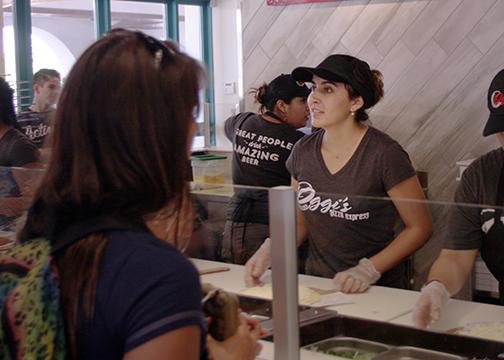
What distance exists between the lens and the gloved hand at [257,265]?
1.93 m

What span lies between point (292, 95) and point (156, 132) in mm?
2810

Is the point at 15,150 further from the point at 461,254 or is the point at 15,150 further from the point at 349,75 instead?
the point at 461,254

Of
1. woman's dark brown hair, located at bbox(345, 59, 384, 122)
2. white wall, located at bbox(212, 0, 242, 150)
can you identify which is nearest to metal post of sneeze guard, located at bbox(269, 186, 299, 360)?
woman's dark brown hair, located at bbox(345, 59, 384, 122)

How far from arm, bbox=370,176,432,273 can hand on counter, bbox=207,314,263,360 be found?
0.60 meters

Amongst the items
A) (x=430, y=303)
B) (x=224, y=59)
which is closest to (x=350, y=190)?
(x=430, y=303)

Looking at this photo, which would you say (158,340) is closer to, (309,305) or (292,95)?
(309,305)

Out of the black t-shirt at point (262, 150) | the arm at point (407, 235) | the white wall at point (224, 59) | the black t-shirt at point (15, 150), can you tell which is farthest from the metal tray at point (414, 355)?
the white wall at point (224, 59)

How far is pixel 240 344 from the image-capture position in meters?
1.33

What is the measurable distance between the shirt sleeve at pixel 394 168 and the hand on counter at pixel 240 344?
1.19 m

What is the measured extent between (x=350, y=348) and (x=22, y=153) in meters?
1.96

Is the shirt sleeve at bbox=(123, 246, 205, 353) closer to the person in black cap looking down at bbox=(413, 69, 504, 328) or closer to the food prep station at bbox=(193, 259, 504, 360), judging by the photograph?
the food prep station at bbox=(193, 259, 504, 360)

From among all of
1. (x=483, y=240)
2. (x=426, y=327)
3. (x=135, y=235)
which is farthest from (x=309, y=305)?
(x=135, y=235)

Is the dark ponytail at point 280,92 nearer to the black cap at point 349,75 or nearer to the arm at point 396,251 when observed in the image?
the black cap at point 349,75

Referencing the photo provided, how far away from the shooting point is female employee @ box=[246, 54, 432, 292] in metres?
2.03
